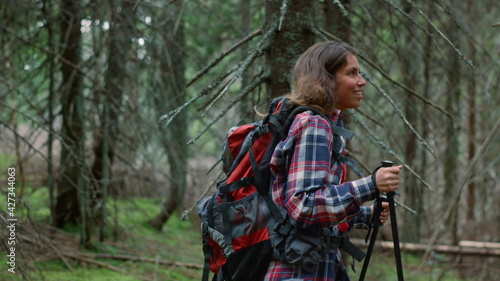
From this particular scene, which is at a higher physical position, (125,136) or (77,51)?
(77,51)

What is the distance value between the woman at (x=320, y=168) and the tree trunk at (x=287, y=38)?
2.86ft

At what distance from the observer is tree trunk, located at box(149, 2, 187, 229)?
6.38 m

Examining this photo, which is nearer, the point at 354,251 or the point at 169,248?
the point at 354,251

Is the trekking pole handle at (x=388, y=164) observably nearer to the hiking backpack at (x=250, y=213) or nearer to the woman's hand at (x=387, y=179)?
the woman's hand at (x=387, y=179)

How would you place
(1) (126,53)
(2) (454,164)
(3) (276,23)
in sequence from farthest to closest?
1. (2) (454,164)
2. (1) (126,53)
3. (3) (276,23)

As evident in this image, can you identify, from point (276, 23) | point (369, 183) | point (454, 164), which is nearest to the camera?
point (369, 183)

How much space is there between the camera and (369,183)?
197 centimetres

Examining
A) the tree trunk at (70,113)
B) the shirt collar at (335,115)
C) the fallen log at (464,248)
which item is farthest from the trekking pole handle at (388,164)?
the fallen log at (464,248)

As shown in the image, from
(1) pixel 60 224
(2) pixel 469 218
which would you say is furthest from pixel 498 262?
(1) pixel 60 224

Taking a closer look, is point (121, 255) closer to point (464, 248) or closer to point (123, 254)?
point (123, 254)

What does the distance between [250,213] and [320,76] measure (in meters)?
0.67

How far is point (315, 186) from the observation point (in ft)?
6.36

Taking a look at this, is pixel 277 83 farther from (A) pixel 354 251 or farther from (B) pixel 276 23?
(A) pixel 354 251

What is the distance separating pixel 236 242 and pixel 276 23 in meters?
1.58
